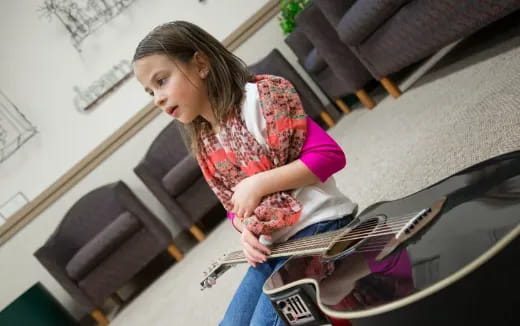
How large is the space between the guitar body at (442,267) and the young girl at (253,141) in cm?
21

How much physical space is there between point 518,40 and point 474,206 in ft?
5.03

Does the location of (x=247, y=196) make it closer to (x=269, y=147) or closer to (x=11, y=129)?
(x=269, y=147)

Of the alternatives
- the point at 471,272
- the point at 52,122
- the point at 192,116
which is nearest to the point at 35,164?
the point at 52,122

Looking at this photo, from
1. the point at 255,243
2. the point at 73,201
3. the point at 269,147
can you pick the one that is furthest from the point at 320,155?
the point at 73,201

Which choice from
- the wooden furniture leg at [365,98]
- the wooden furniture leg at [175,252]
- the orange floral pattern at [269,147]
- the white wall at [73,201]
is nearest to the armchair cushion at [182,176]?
the wooden furniture leg at [175,252]

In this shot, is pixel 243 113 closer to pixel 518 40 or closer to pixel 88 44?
pixel 518 40

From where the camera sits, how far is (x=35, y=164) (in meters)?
3.30

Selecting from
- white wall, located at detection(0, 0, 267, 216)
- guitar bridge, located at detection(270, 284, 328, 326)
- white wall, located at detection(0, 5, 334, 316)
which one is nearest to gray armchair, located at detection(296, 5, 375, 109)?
white wall, located at detection(0, 5, 334, 316)

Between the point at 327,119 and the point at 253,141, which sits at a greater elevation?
the point at 253,141

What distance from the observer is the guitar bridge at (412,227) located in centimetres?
55

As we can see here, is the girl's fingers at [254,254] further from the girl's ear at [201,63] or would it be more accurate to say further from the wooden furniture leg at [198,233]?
the wooden furniture leg at [198,233]

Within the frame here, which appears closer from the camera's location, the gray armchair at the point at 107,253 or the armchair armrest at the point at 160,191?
the gray armchair at the point at 107,253

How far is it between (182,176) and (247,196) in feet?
6.34

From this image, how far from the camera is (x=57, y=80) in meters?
3.34
